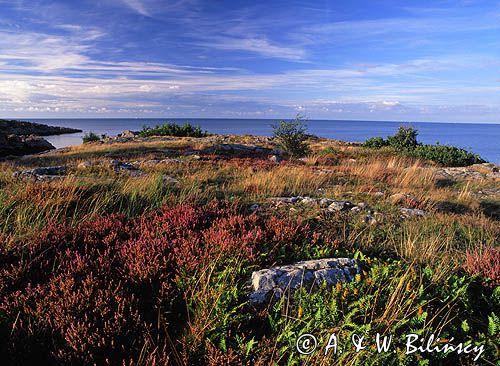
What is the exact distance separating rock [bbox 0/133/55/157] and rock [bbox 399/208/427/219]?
33.2 meters

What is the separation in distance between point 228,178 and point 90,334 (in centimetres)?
923

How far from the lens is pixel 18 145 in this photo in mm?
31188

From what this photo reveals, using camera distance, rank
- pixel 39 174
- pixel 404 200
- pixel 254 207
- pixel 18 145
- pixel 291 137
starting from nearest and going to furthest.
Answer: pixel 254 207, pixel 404 200, pixel 39 174, pixel 291 137, pixel 18 145

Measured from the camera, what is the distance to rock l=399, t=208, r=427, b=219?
7.49 meters

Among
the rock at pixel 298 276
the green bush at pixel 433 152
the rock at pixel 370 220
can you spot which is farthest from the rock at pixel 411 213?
the green bush at pixel 433 152

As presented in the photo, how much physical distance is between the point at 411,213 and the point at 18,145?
36.5m

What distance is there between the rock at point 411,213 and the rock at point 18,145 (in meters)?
33.2

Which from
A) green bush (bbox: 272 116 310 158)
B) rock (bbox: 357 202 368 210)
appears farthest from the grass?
green bush (bbox: 272 116 310 158)

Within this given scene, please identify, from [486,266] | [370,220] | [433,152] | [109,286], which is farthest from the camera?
[433,152]

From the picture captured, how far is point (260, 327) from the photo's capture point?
302cm

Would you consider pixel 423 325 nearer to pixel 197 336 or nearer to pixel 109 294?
pixel 197 336

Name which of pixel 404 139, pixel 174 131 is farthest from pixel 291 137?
pixel 174 131

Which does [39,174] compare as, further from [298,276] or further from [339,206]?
[298,276]

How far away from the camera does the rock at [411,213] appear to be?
7.49m
